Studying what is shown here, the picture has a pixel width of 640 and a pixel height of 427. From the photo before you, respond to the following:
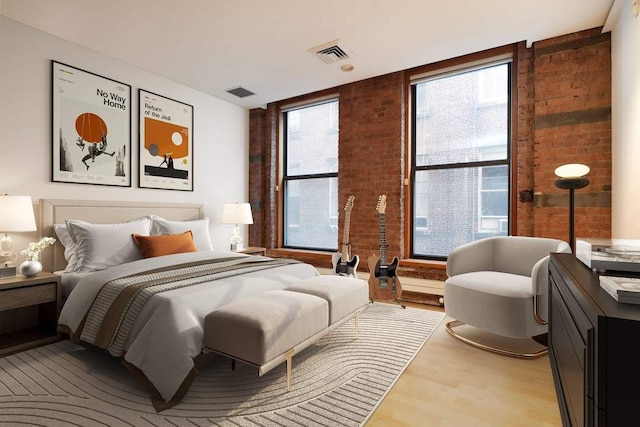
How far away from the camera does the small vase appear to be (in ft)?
8.33

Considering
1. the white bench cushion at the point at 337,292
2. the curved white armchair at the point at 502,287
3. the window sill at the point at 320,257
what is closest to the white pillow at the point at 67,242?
the white bench cushion at the point at 337,292

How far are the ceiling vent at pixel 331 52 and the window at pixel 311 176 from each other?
1212mm

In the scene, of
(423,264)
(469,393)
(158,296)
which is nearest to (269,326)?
(158,296)

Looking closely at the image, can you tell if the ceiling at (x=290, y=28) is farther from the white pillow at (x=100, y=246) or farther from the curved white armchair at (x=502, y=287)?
the curved white armchair at (x=502, y=287)

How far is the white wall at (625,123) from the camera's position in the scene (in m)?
2.24

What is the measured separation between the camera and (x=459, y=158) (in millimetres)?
3844

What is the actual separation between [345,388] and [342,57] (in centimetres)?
316

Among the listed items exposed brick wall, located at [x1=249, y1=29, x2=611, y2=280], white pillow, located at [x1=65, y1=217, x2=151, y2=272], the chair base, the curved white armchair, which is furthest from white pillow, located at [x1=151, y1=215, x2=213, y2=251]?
the chair base

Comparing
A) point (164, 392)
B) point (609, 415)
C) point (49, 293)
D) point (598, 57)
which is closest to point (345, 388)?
point (164, 392)

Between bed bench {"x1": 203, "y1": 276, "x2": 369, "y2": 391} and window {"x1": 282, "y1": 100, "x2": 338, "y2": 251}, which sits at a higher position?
window {"x1": 282, "y1": 100, "x2": 338, "y2": 251}

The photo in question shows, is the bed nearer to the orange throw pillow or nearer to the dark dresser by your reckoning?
the orange throw pillow

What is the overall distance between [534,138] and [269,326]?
318 cm

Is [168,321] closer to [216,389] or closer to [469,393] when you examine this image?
[216,389]

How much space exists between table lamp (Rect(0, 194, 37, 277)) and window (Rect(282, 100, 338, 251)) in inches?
127
